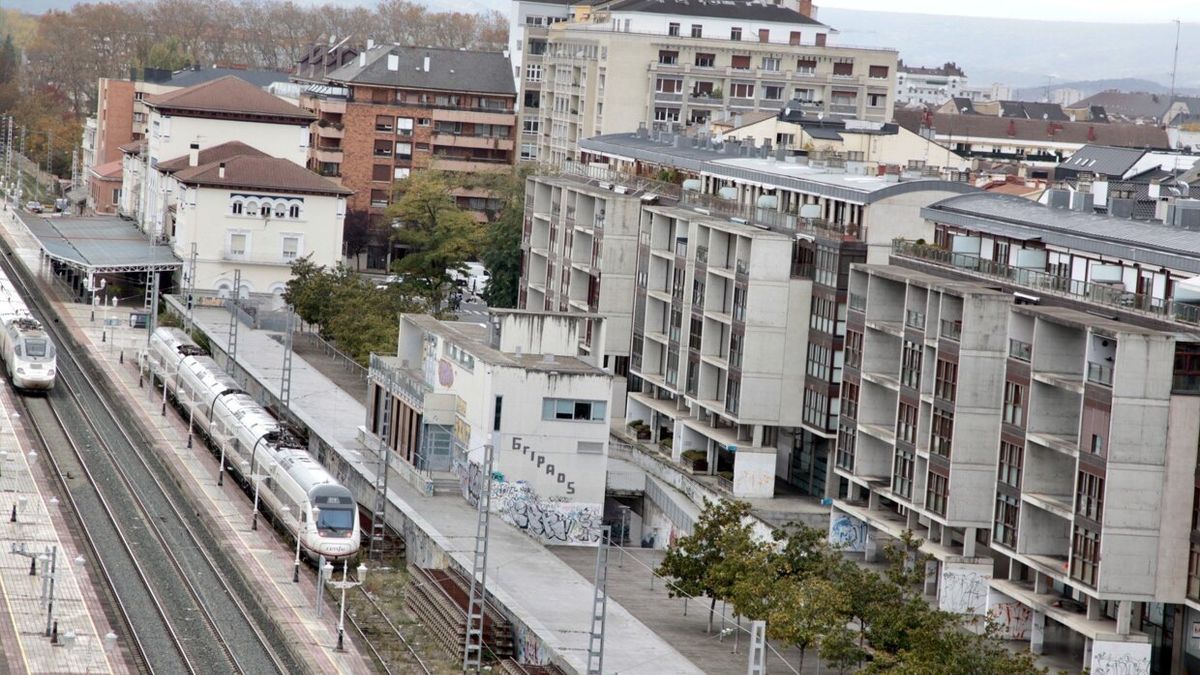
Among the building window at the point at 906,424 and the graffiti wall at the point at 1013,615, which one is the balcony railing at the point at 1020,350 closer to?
the building window at the point at 906,424

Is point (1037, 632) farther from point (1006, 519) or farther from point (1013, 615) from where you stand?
point (1006, 519)

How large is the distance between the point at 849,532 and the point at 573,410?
390 inches

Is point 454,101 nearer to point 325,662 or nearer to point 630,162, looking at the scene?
point 630,162

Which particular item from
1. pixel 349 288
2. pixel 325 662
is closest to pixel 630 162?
pixel 349 288

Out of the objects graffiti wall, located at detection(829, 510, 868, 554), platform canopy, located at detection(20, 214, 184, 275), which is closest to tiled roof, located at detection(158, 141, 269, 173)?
platform canopy, located at detection(20, 214, 184, 275)

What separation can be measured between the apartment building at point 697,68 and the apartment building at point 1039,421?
69136 millimetres

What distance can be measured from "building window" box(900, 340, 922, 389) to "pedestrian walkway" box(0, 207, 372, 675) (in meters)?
19.0

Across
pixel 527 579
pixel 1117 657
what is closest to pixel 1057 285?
pixel 1117 657

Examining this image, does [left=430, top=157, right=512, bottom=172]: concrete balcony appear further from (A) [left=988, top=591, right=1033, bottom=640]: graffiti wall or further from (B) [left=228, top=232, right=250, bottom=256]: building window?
(A) [left=988, top=591, right=1033, bottom=640]: graffiti wall

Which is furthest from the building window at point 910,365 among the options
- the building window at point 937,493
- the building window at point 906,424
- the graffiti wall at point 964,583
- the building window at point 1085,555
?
the building window at point 1085,555

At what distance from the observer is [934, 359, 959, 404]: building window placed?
60.5 meters

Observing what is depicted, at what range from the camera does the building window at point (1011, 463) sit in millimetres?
56750

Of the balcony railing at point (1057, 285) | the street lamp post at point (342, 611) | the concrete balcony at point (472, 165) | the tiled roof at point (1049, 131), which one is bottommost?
the street lamp post at point (342, 611)

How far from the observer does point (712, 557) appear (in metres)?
58.3
